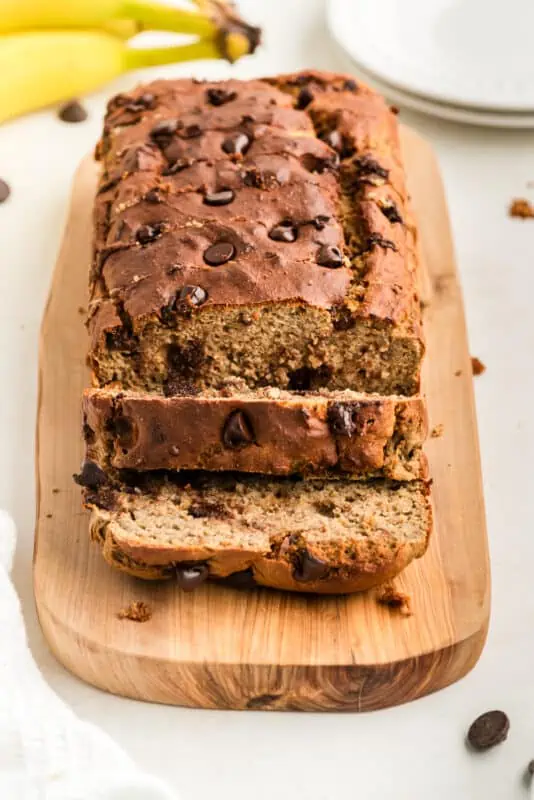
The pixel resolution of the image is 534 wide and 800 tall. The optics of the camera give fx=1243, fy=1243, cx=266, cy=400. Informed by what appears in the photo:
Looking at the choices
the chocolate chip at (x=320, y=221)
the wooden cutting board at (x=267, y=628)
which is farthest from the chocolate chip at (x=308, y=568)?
the chocolate chip at (x=320, y=221)

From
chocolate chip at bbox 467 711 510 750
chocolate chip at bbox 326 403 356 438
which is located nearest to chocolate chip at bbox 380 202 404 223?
chocolate chip at bbox 326 403 356 438

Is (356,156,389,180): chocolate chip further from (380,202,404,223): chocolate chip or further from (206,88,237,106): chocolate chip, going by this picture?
(206,88,237,106): chocolate chip

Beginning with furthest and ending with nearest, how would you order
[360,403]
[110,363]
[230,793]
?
[110,363], [360,403], [230,793]

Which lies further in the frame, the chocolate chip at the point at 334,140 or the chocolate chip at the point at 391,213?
the chocolate chip at the point at 334,140

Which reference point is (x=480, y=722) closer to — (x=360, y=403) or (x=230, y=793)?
(x=230, y=793)

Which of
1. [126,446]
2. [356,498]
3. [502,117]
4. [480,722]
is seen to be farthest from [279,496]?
[502,117]

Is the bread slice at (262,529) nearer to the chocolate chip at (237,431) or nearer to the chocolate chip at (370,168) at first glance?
the chocolate chip at (237,431)
